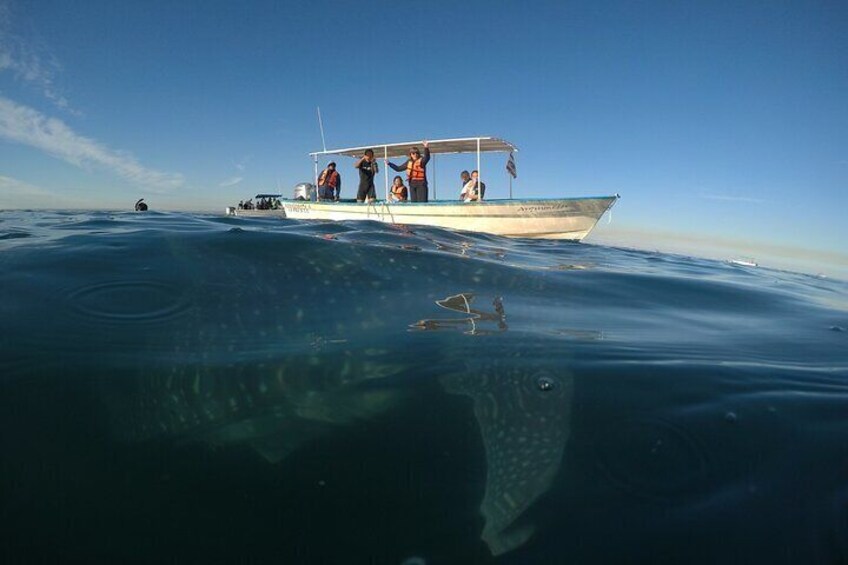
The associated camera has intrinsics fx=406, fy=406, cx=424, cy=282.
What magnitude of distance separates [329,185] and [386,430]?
19902 mm

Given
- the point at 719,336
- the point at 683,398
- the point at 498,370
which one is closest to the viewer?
the point at 683,398

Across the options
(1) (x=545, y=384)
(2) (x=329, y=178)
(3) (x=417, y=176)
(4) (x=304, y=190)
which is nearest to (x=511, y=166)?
(3) (x=417, y=176)

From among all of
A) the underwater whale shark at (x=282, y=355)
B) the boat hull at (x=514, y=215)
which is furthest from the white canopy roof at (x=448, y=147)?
the underwater whale shark at (x=282, y=355)

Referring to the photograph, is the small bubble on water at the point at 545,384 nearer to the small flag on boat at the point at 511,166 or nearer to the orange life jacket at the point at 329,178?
the small flag on boat at the point at 511,166

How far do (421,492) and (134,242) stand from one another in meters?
5.65

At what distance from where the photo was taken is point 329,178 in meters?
20.7

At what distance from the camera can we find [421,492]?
6.52ft

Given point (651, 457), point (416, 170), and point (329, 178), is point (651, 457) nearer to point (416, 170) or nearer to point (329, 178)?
point (416, 170)

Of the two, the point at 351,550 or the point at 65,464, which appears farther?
the point at 65,464

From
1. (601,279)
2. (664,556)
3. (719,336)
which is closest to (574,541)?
(664,556)

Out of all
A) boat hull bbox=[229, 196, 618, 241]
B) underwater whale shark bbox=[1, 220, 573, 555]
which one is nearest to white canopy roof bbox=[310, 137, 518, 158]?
boat hull bbox=[229, 196, 618, 241]

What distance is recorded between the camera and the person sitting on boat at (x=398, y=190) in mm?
20266

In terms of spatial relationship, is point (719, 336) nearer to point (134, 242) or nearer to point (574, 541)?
point (574, 541)

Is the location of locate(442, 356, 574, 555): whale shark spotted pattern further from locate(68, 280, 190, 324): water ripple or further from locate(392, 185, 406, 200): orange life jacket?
locate(392, 185, 406, 200): orange life jacket
